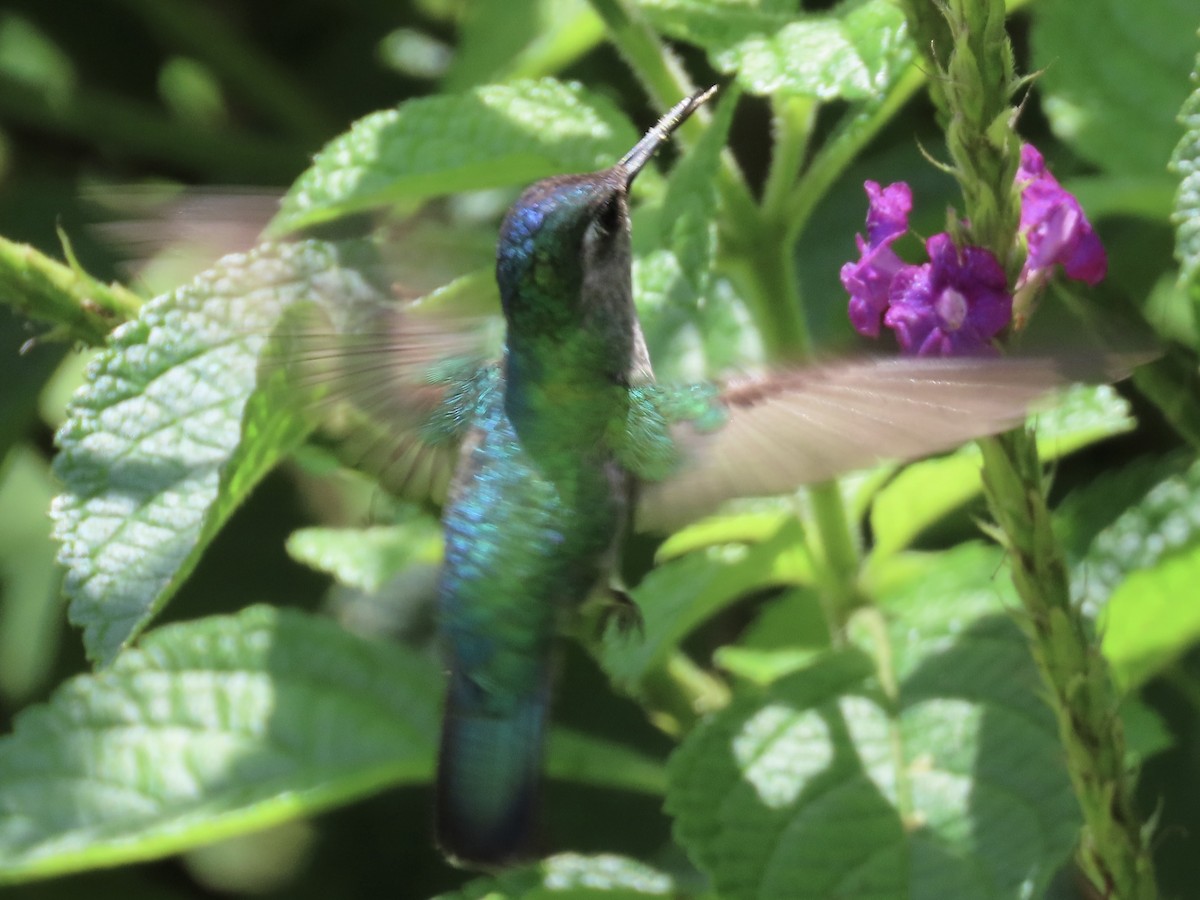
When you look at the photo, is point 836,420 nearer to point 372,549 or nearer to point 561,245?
point 561,245

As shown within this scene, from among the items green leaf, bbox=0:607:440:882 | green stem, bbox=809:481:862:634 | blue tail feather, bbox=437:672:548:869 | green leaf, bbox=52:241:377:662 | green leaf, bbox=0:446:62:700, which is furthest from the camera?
green leaf, bbox=0:446:62:700

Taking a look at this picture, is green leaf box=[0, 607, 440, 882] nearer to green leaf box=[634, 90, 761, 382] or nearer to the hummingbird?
the hummingbird

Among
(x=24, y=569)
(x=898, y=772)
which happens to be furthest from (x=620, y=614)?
(x=24, y=569)

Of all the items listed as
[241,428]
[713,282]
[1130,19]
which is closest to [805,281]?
[713,282]

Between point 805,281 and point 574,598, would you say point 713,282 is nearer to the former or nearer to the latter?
point 805,281

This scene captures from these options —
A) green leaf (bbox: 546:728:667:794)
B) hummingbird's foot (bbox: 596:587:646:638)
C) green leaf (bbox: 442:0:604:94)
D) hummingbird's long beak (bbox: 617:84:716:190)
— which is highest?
green leaf (bbox: 442:0:604:94)

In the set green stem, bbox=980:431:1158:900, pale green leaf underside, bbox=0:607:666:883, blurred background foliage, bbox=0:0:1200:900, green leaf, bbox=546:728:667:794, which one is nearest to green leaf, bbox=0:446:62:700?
blurred background foliage, bbox=0:0:1200:900

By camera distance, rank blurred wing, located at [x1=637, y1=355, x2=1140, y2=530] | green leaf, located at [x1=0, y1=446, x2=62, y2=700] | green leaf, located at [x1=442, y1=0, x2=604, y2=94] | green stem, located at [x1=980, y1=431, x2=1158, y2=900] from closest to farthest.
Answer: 1. blurred wing, located at [x1=637, y1=355, x2=1140, y2=530]
2. green stem, located at [x1=980, y1=431, x2=1158, y2=900]
3. green leaf, located at [x1=442, y1=0, x2=604, y2=94]
4. green leaf, located at [x1=0, y1=446, x2=62, y2=700]

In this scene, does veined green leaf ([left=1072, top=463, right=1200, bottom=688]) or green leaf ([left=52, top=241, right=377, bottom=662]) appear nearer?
green leaf ([left=52, top=241, right=377, bottom=662])

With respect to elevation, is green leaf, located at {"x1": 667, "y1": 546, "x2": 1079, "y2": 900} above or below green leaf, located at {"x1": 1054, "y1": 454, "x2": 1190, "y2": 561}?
below
